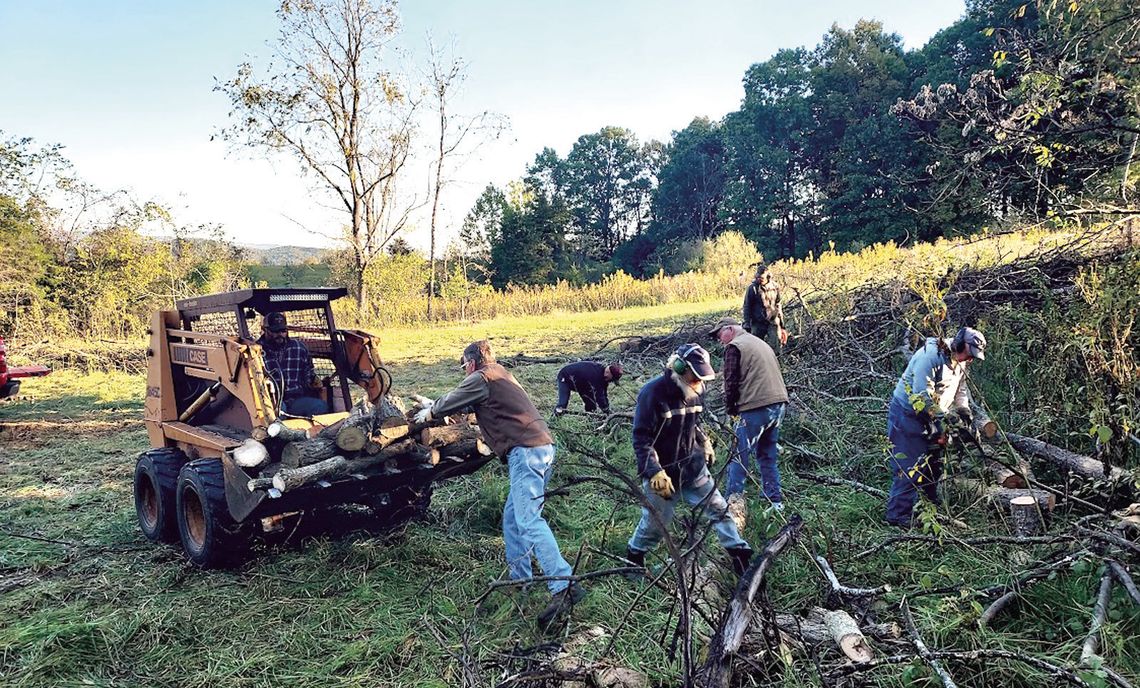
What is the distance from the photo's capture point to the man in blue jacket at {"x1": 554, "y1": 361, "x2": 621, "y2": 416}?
8.62 m

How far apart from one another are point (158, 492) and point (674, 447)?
4.09 meters

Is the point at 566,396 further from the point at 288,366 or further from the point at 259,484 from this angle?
the point at 259,484

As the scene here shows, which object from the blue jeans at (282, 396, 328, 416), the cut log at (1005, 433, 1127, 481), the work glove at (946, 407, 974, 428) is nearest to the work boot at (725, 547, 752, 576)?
the work glove at (946, 407, 974, 428)

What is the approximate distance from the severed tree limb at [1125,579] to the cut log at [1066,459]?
1.15 metres

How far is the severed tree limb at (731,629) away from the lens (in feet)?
8.86

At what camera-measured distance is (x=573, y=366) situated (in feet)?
28.5

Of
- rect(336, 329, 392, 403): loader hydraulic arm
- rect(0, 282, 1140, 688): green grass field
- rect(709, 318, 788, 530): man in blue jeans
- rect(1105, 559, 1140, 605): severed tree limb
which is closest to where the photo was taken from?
rect(1105, 559, 1140, 605): severed tree limb

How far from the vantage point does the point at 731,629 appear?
286 centimetres

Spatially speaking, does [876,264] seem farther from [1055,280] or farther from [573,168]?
[573,168]

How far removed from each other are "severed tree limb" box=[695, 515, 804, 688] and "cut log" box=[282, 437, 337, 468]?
2.85 metres

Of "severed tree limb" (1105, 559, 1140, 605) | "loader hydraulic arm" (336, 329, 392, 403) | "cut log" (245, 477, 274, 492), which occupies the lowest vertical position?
"severed tree limb" (1105, 559, 1140, 605)

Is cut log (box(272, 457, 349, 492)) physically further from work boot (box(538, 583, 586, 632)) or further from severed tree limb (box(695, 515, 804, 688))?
severed tree limb (box(695, 515, 804, 688))

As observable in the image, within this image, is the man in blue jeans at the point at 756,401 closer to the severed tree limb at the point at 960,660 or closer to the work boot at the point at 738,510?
the work boot at the point at 738,510

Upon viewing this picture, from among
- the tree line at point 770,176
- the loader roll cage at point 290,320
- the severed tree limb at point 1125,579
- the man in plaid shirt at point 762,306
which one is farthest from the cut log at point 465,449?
the tree line at point 770,176
